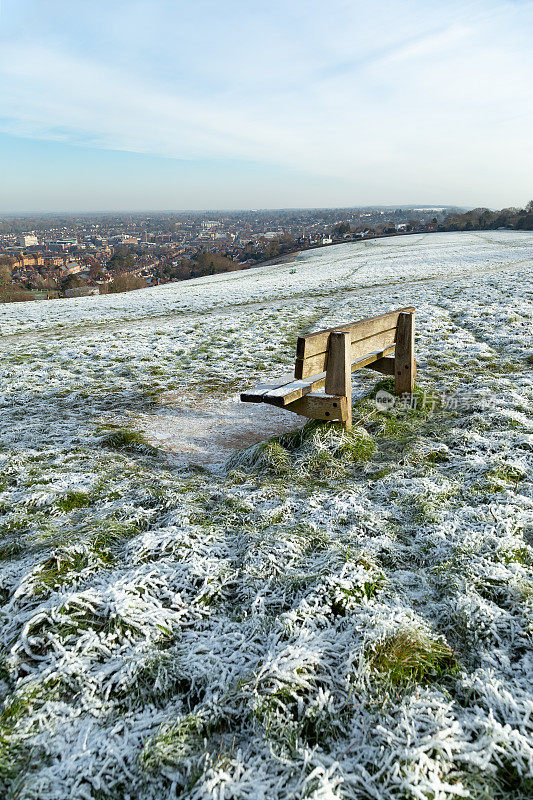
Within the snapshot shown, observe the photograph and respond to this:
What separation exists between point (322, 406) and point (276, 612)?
2651 millimetres

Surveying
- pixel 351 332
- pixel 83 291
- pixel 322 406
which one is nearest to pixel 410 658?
pixel 322 406

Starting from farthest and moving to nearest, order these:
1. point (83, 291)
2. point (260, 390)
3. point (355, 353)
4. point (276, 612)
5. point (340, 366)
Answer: point (83, 291) → point (355, 353) → point (340, 366) → point (260, 390) → point (276, 612)

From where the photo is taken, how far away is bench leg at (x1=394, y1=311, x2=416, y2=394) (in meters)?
6.62

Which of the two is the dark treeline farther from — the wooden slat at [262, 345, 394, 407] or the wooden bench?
the wooden slat at [262, 345, 394, 407]

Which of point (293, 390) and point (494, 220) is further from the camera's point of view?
point (494, 220)

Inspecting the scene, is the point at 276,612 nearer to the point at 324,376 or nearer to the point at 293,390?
the point at 293,390

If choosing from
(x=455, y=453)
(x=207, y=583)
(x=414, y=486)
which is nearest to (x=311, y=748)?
(x=207, y=583)

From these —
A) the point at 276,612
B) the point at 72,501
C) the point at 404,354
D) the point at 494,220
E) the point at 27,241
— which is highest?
the point at 494,220

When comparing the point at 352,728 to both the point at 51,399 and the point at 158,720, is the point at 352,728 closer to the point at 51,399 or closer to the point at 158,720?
the point at 158,720

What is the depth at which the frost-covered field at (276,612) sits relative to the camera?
7.14 feet

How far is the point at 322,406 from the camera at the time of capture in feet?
17.4

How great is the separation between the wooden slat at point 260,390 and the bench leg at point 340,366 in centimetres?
46

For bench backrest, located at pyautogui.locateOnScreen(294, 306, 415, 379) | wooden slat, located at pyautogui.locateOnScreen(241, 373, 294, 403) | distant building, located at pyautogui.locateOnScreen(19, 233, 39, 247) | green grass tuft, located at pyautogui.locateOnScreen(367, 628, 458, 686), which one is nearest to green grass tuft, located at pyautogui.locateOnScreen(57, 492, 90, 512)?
wooden slat, located at pyautogui.locateOnScreen(241, 373, 294, 403)

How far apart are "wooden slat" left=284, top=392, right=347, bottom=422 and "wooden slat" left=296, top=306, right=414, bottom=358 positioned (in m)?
0.50
